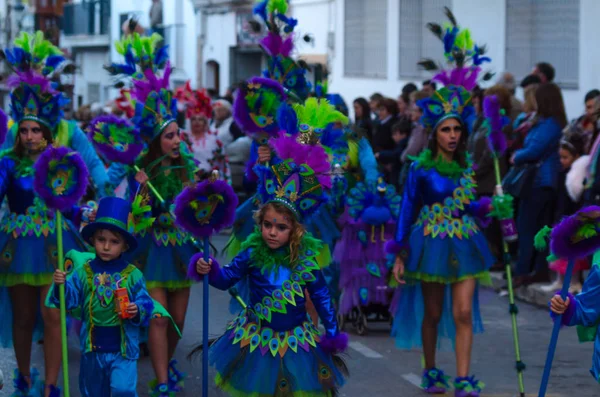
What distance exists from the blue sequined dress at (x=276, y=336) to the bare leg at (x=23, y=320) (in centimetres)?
204

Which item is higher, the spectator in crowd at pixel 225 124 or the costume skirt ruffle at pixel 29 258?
the spectator in crowd at pixel 225 124

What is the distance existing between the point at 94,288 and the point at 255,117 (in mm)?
3259

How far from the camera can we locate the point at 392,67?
2428 cm

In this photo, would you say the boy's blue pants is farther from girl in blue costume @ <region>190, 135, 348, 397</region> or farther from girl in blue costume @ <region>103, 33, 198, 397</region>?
girl in blue costume @ <region>103, 33, 198, 397</region>

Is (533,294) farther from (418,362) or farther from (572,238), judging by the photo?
(572,238)

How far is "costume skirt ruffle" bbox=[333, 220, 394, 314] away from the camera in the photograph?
11.2 m

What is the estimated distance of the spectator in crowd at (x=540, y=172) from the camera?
1327 centimetres

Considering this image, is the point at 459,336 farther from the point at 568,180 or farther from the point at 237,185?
the point at 237,185

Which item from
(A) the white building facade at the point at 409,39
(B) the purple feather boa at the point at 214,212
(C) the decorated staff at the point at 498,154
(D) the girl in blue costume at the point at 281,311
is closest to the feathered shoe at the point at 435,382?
(C) the decorated staff at the point at 498,154

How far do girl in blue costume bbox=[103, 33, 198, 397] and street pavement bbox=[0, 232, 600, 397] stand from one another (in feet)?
2.13

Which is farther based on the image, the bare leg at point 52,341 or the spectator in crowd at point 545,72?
the spectator in crowd at point 545,72

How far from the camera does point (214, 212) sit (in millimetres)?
7059

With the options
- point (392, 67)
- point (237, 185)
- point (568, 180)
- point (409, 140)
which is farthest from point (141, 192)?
point (392, 67)

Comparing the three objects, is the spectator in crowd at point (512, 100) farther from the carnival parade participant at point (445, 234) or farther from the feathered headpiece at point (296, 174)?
the feathered headpiece at point (296, 174)
